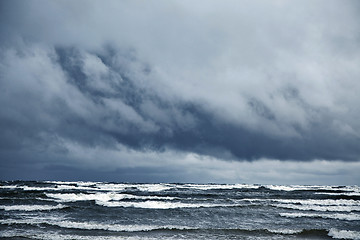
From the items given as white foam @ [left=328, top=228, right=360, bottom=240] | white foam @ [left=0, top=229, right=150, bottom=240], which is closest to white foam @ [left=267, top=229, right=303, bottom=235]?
white foam @ [left=328, top=228, right=360, bottom=240]

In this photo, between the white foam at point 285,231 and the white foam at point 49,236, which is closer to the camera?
the white foam at point 49,236

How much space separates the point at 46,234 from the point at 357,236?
41.6 feet

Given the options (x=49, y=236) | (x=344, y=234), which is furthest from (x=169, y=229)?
(x=344, y=234)

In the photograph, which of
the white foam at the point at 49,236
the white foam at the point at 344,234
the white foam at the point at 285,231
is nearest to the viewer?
the white foam at the point at 49,236

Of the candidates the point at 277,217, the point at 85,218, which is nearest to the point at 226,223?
the point at 277,217

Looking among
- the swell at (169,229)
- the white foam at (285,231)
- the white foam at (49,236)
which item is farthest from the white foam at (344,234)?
the white foam at (49,236)

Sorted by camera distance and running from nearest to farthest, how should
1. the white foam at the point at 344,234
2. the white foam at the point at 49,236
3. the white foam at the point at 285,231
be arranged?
the white foam at the point at 49,236 → the white foam at the point at 344,234 → the white foam at the point at 285,231

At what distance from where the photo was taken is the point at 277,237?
37.5 feet

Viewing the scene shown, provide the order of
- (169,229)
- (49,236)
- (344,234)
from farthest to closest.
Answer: (169,229), (344,234), (49,236)

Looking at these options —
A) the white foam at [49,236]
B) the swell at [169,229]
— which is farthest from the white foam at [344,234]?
the white foam at [49,236]

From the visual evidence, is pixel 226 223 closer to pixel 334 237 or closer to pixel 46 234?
pixel 334 237

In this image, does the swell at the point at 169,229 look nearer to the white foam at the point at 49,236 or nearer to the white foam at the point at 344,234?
the white foam at the point at 344,234

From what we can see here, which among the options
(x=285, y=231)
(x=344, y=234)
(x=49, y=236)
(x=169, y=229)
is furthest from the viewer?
→ (x=169, y=229)

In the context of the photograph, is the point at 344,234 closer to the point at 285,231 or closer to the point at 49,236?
the point at 285,231
